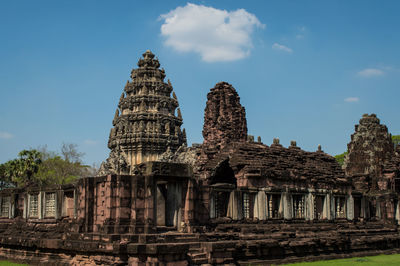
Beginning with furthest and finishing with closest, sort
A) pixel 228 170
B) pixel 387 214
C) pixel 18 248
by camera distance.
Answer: pixel 387 214 < pixel 228 170 < pixel 18 248

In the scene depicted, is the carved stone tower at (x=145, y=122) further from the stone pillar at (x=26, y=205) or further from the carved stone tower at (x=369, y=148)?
the stone pillar at (x=26, y=205)

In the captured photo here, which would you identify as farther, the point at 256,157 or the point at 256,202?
the point at 256,157

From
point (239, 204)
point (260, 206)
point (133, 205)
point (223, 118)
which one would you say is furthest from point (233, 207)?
point (223, 118)

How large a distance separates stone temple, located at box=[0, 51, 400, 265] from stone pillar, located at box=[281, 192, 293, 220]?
46 millimetres

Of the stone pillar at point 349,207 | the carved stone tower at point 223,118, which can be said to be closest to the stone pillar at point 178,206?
the carved stone tower at point 223,118

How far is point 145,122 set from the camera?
2131 inches

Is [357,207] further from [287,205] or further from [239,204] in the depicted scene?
[239,204]

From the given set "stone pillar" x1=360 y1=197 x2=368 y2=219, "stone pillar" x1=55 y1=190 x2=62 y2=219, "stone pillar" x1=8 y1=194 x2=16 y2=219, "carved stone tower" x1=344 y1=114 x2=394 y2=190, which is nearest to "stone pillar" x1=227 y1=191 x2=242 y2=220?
"stone pillar" x1=55 y1=190 x2=62 y2=219

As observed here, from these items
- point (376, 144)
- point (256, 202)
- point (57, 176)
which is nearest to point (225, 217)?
point (256, 202)

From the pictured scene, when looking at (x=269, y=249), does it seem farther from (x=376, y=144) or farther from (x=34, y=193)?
(x=376, y=144)

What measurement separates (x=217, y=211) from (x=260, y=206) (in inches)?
91.3

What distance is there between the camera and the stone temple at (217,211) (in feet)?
44.7

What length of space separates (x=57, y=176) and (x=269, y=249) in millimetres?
41201

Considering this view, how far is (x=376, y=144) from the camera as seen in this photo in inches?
1406
